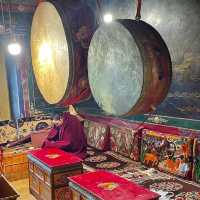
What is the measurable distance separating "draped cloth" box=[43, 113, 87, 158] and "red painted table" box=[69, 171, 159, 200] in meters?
1.45

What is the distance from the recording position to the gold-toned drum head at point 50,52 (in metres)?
2.15

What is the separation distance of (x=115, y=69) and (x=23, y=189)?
13.9 ft

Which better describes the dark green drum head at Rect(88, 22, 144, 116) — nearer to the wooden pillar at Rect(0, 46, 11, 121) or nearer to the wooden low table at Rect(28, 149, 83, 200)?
the wooden low table at Rect(28, 149, 83, 200)

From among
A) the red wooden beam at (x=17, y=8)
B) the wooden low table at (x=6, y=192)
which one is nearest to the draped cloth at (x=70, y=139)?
the wooden low table at (x=6, y=192)

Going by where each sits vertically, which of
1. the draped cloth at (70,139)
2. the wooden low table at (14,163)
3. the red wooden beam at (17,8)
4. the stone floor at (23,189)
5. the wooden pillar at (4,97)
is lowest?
the stone floor at (23,189)

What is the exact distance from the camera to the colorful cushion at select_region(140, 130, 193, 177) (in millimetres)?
3775

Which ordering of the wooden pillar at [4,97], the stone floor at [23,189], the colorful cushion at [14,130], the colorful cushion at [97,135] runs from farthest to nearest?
the wooden pillar at [4,97] → the colorful cushion at [14,130] → the colorful cushion at [97,135] → the stone floor at [23,189]

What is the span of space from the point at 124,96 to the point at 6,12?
5337 mm

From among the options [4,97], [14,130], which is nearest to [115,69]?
[14,130]

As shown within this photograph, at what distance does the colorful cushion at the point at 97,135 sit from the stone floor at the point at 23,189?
53.1 inches

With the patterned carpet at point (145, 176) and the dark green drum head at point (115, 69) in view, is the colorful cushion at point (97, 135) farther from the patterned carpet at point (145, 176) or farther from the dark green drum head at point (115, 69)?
the dark green drum head at point (115, 69)

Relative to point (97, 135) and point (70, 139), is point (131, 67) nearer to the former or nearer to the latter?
point (70, 139)

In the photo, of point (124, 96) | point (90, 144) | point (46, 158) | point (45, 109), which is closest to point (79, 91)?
point (124, 96)

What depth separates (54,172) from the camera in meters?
4.25
